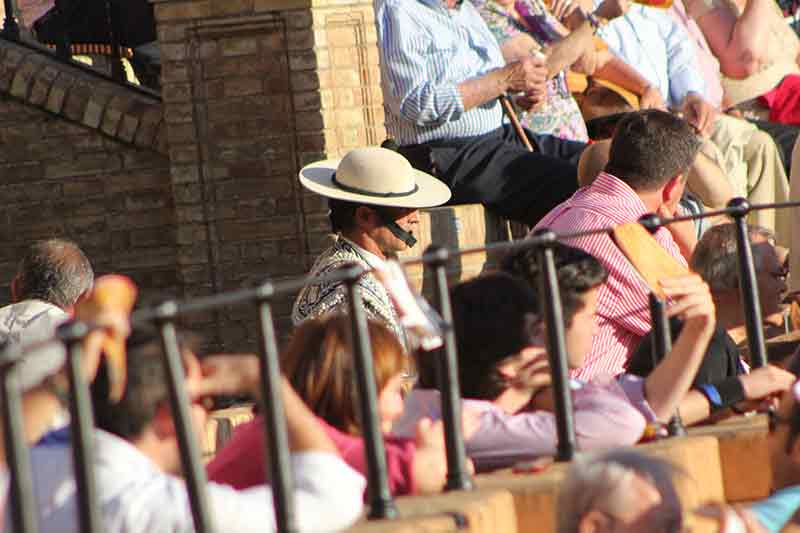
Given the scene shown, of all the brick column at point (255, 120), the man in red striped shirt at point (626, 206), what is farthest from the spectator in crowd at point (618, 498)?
the brick column at point (255, 120)

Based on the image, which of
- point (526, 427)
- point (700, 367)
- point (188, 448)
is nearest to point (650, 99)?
point (700, 367)

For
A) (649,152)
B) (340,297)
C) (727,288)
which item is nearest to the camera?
(727,288)

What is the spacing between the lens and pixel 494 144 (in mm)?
9023

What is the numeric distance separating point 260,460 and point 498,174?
4.18 meters

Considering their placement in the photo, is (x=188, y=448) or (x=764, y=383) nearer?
(x=188, y=448)

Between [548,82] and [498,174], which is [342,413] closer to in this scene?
[498,174]

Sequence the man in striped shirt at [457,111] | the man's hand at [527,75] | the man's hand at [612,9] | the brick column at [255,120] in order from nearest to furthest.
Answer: the brick column at [255,120] → the man in striped shirt at [457,111] → the man's hand at [527,75] → the man's hand at [612,9]

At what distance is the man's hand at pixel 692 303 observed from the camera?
5594 mm

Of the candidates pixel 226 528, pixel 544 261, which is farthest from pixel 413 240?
pixel 226 528

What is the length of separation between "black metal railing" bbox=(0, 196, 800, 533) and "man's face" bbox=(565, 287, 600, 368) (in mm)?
362

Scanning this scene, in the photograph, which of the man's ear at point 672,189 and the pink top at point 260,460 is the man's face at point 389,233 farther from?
the pink top at point 260,460

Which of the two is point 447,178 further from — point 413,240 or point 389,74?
point 413,240

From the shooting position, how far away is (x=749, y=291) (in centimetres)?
635

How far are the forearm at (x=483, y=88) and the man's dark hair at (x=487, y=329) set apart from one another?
343cm
